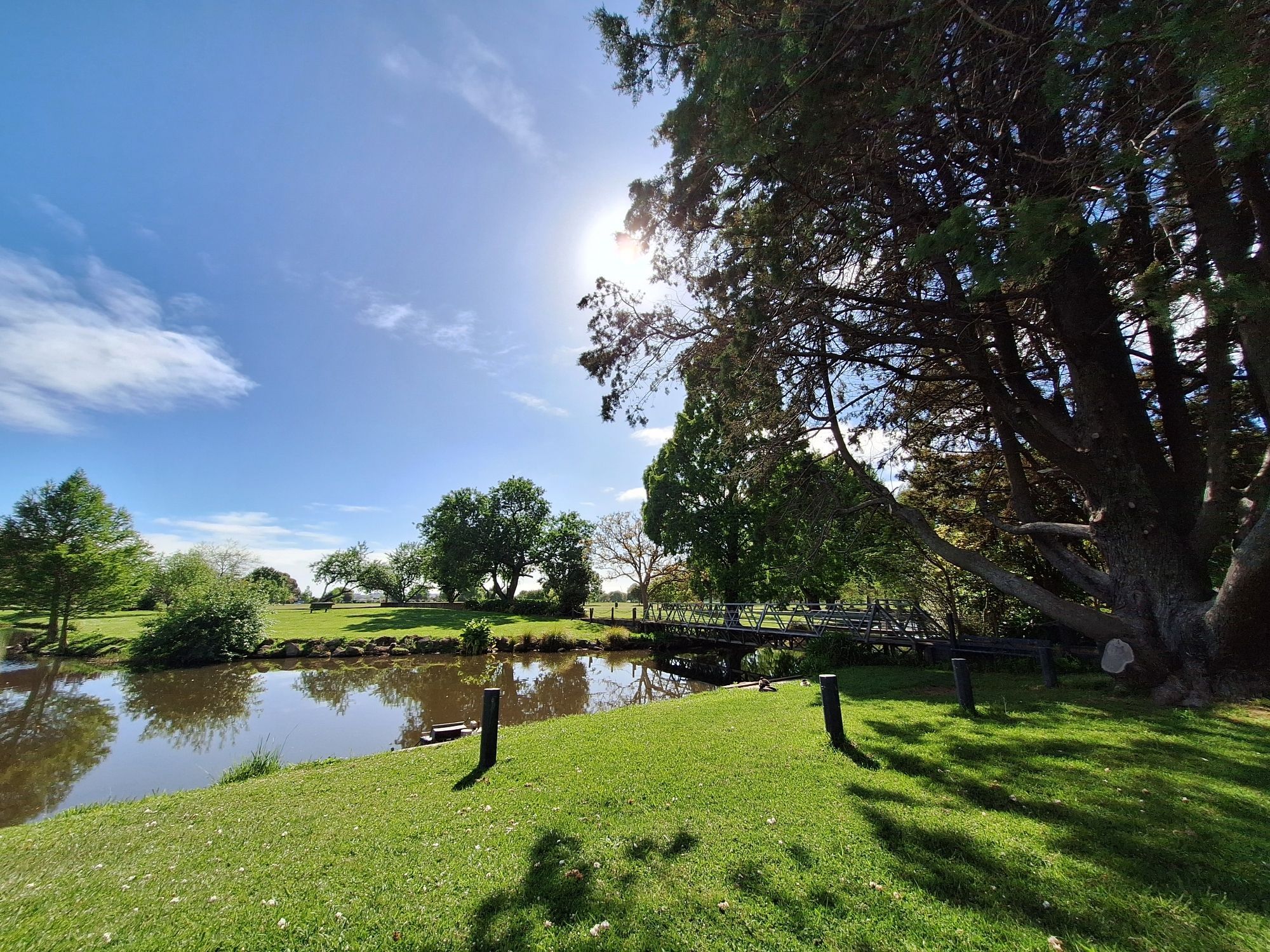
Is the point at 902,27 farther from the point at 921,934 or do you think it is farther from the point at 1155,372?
the point at 921,934

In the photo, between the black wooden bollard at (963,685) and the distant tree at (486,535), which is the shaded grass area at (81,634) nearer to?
the distant tree at (486,535)

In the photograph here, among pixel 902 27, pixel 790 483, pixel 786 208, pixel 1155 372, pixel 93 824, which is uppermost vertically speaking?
pixel 902 27

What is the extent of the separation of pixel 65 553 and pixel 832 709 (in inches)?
1212

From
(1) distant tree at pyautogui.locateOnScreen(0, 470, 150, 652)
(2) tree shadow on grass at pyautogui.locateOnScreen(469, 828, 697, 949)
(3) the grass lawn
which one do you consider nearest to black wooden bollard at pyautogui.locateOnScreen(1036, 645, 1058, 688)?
(3) the grass lawn

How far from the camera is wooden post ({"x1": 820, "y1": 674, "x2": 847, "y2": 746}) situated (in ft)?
18.3

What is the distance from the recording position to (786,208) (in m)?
6.66

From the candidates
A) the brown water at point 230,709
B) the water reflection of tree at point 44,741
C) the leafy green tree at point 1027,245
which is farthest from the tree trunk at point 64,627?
the leafy green tree at point 1027,245

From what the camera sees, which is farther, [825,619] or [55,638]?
Answer: [55,638]

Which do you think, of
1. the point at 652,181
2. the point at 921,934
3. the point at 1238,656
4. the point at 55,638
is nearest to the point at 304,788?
the point at 921,934

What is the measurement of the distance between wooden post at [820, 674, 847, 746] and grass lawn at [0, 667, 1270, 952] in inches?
10.3

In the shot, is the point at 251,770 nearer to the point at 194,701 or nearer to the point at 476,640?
the point at 194,701

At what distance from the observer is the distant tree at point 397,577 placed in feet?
192

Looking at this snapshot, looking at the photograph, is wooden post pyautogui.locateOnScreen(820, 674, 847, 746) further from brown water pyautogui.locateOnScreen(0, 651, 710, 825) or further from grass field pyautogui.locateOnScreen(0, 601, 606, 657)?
grass field pyautogui.locateOnScreen(0, 601, 606, 657)

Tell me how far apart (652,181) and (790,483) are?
6.56 meters
